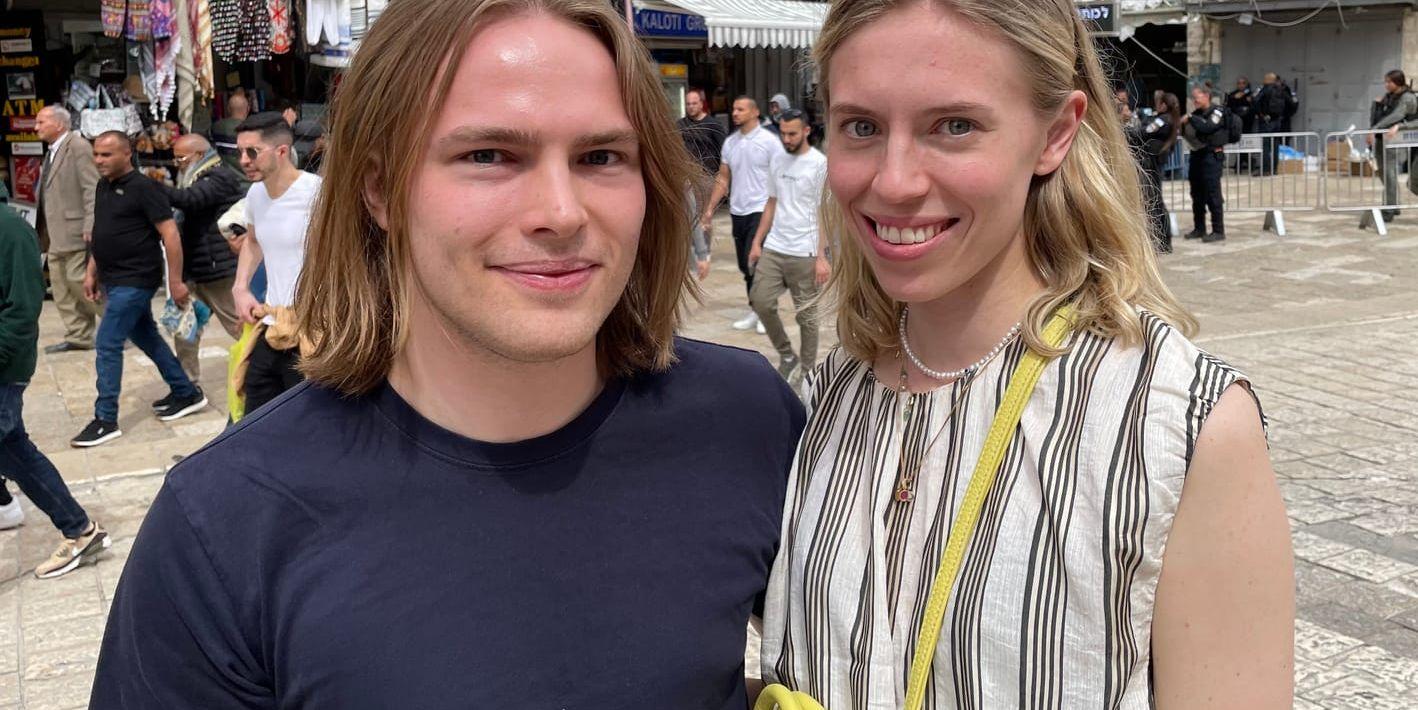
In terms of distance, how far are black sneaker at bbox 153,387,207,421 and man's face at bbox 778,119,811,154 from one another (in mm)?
4398

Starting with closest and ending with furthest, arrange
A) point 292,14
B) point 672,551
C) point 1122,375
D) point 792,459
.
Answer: point 1122,375
point 672,551
point 792,459
point 292,14

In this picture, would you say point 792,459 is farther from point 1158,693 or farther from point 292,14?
point 292,14

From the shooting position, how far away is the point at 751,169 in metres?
10.1

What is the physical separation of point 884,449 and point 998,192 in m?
0.41

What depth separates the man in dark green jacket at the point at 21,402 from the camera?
5.61 meters

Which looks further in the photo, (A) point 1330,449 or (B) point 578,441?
(A) point 1330,449

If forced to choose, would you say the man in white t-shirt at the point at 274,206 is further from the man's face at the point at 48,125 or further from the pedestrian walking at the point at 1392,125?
the pedestrian walking at the point at 1392,125

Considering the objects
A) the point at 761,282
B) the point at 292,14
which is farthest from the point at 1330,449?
the point at 292,14

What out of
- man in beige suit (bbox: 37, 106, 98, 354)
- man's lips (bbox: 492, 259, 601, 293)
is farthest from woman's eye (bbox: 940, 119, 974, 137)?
man in beige suit (bbox: 37, 106, 98, 354)

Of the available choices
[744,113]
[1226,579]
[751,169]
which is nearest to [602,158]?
[1226,579]

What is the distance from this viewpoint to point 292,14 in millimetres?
11867

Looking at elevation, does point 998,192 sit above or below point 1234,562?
above

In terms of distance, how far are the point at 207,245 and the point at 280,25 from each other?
355cm

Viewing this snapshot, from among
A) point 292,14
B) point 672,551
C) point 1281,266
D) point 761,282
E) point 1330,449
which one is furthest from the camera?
point 1281,266
